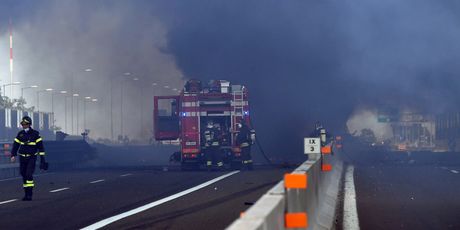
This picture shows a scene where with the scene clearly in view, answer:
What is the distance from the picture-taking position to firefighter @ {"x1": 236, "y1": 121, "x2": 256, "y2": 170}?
34.1 metres

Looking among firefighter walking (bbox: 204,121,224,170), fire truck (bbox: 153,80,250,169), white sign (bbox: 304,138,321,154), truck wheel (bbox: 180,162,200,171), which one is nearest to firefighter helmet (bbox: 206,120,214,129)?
fire truck (bbox: 153,80,250,169)

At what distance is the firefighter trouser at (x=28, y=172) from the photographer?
19312mm

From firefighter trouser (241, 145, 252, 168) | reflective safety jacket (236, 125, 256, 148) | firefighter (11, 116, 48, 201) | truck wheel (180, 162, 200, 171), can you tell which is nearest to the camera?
firefighter (11, 116, 48, 201)

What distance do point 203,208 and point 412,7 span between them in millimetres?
34370

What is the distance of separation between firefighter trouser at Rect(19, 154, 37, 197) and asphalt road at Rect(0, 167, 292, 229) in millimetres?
239

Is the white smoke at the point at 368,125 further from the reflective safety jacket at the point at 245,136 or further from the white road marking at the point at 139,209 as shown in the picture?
the white road marking at the point at 139,209

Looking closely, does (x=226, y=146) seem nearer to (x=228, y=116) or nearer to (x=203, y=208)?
(x=228, y=116)

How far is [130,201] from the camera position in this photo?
1858 centimetres

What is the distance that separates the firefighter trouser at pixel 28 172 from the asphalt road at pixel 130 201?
24 cm

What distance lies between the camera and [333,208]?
55.2 ft

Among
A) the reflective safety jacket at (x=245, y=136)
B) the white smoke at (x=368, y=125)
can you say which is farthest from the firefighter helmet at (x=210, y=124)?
the white smoke at (x=368, y=125)

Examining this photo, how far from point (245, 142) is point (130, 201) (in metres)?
15.8

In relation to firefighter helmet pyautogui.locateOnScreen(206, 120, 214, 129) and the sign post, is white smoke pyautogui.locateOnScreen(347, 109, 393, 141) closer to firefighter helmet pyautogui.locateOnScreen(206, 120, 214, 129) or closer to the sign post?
firefighter helmet pyautogui.locateOnScreen(206, 120, 214, 129)

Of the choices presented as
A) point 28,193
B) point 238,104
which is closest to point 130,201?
point 28,193
